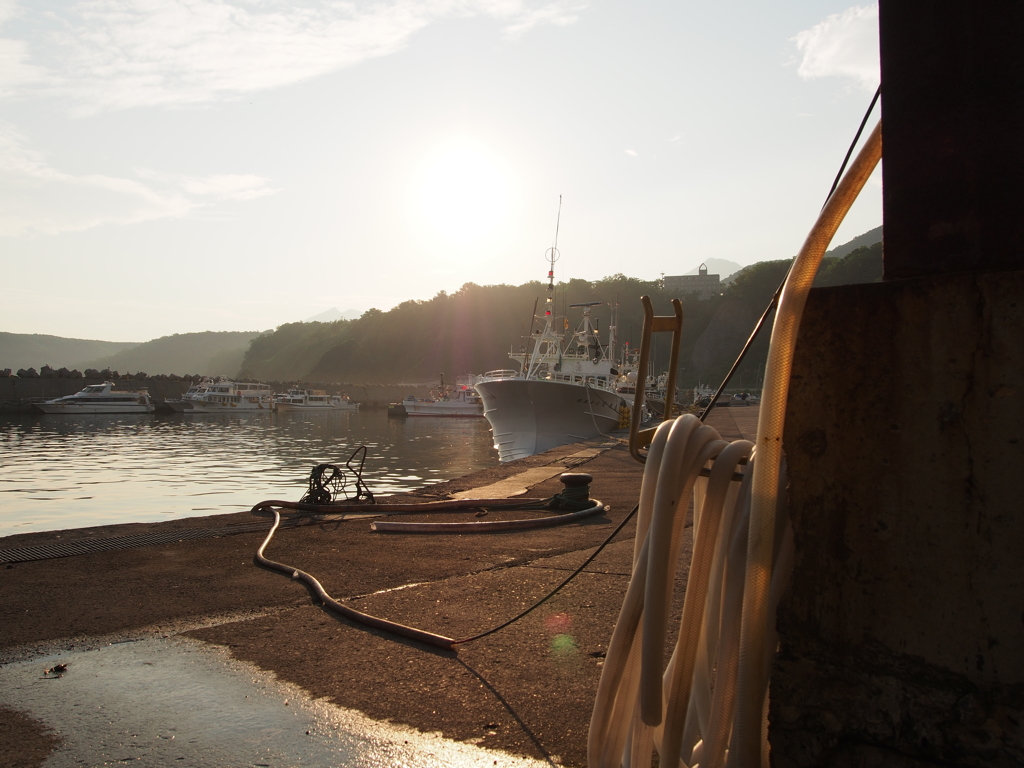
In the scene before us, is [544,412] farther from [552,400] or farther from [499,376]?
[499,376]

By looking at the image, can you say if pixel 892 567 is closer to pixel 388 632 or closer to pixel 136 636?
pixel 388 632

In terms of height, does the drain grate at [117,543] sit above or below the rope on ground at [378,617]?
below

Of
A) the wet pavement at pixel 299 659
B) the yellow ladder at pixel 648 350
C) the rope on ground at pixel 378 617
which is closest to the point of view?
the yellow ladder at pixel 648 350

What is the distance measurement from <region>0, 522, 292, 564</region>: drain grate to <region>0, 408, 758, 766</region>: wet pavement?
28 centimetres

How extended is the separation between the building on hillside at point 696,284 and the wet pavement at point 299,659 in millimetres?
155775

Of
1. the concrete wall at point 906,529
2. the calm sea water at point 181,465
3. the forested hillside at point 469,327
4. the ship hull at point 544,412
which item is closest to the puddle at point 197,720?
the concrete wall at point 906,529

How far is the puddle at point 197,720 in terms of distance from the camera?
98.1 inches

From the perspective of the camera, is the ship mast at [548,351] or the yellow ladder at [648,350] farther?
the ship mast at [548,351]

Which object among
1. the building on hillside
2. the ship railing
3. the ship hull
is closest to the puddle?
the ship hull

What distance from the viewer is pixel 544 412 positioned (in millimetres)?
27203

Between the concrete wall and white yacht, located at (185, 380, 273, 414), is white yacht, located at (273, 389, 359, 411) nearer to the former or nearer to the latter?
white yacht, located at (185, 380, 273, 414)

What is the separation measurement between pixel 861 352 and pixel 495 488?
9752 mm

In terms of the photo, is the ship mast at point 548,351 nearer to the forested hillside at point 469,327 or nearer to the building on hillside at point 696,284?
the forested hillside at point 469,327

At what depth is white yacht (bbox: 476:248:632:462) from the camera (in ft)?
88.6
